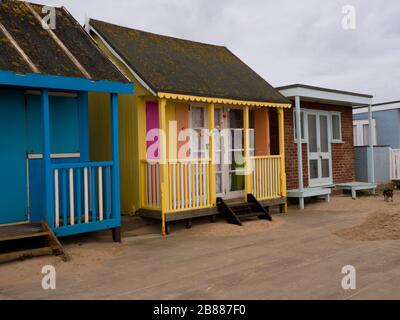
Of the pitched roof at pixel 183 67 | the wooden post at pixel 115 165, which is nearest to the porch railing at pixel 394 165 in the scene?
the pitched roof at pixel 183 67

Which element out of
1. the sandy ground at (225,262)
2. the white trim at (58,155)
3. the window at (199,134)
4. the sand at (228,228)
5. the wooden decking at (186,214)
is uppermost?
the window at (199,134)

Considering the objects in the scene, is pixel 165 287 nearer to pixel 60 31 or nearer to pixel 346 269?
pixel 346 269

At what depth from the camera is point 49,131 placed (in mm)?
7441

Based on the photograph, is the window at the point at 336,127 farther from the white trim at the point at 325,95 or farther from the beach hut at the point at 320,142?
the white trim at the point at 325,95

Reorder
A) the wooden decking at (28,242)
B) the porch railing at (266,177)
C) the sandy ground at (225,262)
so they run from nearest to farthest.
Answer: the sandy ground at (225,262) < the wooden decking at (28,242) < the porch railing at (266,177)

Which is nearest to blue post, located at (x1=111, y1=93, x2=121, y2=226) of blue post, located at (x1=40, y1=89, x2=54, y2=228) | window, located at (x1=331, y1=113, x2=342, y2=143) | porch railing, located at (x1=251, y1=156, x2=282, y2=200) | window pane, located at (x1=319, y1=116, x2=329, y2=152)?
blue post, located at (x1=40, y1=89, x2=54, y2=228)

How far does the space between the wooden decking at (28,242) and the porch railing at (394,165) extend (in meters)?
13.8

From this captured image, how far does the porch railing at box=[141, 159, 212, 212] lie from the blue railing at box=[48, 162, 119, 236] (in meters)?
1.15

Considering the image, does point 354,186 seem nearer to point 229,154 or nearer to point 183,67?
point 229,154

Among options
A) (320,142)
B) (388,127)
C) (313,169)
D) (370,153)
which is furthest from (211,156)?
(388,127)

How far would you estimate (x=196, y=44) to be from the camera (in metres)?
12.0

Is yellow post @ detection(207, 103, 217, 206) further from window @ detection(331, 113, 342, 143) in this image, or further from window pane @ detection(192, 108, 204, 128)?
window @ detection(331, 113, 342, 143)

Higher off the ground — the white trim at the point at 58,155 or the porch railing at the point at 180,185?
the white trim at the point at 58,155

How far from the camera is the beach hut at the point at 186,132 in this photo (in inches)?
357
